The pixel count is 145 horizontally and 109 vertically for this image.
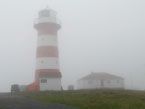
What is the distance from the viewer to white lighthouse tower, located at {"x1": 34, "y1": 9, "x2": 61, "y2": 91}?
90.1 feet

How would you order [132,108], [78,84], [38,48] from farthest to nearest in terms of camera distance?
[78,84] < [38,48] < [132,108]

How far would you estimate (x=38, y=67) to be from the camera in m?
28.5

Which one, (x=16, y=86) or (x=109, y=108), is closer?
(x=109, y=108)

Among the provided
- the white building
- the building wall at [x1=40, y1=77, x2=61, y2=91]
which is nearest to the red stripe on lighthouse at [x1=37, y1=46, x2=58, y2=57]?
the building wall at [x1=40, y1=77, x2=61, y2=91]

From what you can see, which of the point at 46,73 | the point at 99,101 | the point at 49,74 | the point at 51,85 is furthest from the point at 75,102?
the point at 46,73

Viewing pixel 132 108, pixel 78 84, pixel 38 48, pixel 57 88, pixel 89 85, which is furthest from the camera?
pixel 78 84

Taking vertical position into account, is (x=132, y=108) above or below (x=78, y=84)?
below

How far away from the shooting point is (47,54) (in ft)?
93.4

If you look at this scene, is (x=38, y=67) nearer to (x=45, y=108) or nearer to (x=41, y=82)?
(x=41, y=82)

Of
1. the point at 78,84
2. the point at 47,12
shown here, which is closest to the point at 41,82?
the point at 47,12

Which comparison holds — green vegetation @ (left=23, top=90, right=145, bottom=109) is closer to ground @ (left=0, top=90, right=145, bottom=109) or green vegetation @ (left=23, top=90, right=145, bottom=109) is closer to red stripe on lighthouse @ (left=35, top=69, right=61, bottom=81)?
ground @ (left=0, top=90, right=145, bottom=109)

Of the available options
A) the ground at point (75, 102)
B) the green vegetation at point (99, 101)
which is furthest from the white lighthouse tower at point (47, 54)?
the ground at point (75, 102)

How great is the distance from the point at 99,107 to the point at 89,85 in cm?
3409

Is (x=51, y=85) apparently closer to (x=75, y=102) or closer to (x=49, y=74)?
(x=49, y=74)
